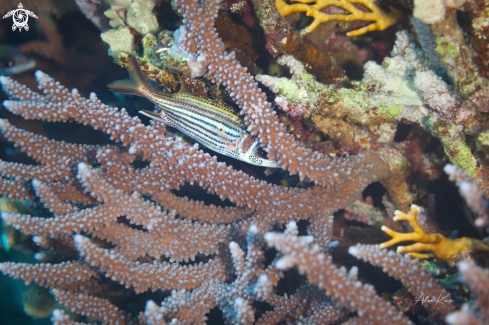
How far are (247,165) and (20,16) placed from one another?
3.36 m

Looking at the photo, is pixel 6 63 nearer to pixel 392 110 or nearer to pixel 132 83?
pixel 132 83

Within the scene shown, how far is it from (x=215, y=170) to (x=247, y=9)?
6.05 feet

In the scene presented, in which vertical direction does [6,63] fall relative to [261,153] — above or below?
above

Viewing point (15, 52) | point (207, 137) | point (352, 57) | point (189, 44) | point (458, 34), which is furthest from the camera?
point (352, 57)

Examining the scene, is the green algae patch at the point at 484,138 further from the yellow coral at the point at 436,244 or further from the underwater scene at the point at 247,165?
the yellow coral at the point at 436,244

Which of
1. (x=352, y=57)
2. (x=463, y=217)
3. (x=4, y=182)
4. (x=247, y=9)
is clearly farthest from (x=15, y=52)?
(x=463, y=217)

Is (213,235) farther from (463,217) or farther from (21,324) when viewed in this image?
(21,324)

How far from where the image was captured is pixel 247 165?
138 inches

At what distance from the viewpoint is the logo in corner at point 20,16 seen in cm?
314

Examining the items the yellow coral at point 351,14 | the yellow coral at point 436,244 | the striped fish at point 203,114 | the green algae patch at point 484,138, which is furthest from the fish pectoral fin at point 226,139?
the green algae patch at point 484,138

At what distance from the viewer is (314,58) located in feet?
9.71
